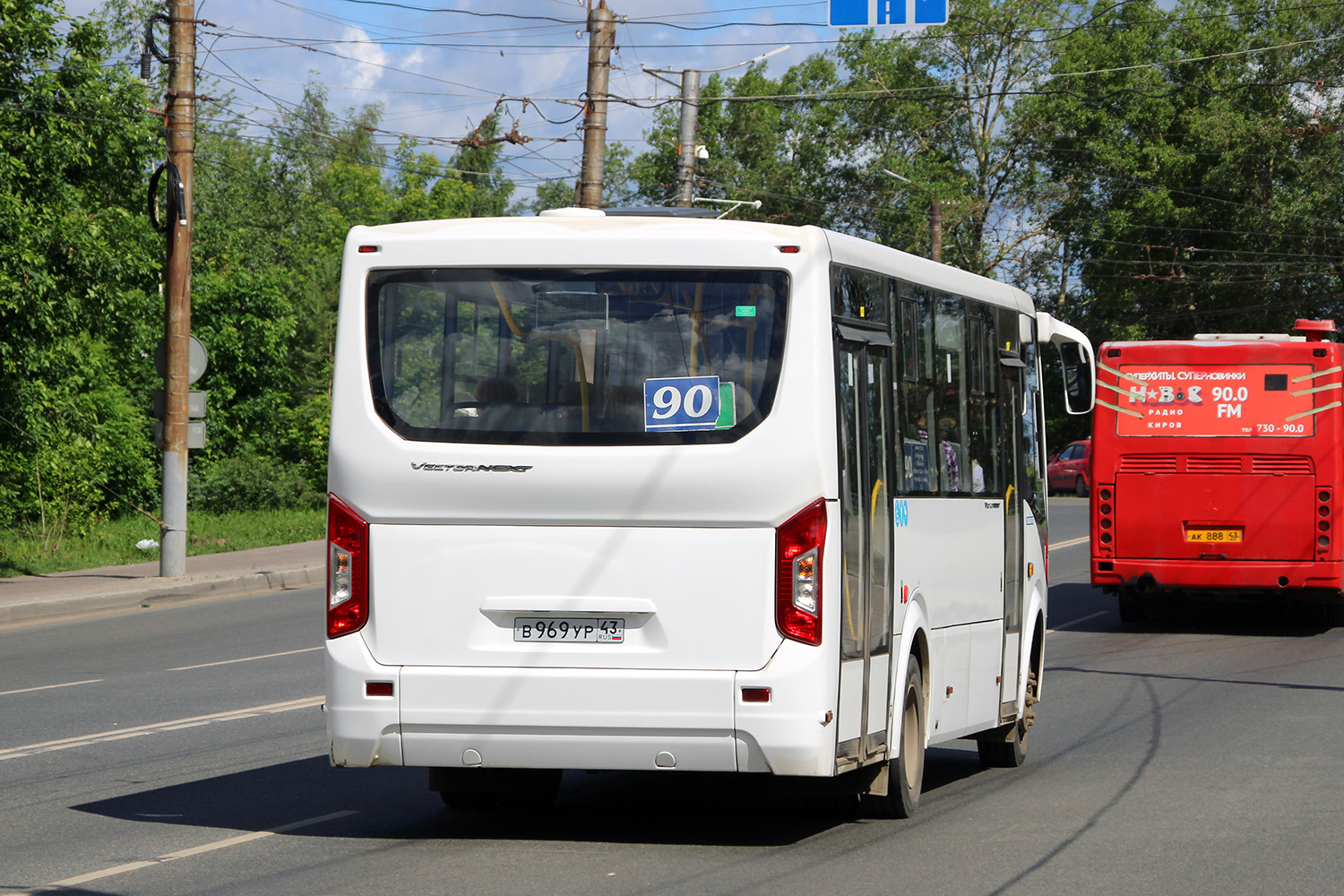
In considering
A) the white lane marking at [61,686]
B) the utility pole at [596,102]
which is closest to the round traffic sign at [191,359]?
the utility pole at [596,102]

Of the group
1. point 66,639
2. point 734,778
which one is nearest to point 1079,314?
point 66,639

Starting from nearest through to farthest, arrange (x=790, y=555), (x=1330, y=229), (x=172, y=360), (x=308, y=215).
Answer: (x=790, y=555) < (x=172, y=360) < (x=1330, y=229) < (x=308, y=215)

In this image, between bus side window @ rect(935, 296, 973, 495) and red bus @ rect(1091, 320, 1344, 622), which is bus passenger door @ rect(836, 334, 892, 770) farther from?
red bus @ rect(1091, 320, 1344, 622)

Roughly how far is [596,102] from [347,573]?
20048 millimetres

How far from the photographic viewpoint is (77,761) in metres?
10.0

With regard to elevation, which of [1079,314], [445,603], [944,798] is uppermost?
[1079,314]

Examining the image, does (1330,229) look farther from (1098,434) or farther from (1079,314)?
(1098,434)

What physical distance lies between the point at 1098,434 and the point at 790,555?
42.8ft

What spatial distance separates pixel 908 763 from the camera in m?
8.62

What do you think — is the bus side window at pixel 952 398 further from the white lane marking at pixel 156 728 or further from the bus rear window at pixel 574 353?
the white lane marking at pixel 156 728

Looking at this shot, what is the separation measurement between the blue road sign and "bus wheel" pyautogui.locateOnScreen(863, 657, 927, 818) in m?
10.3

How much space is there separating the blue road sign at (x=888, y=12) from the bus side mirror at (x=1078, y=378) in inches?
236

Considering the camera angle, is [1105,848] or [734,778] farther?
[734,778]

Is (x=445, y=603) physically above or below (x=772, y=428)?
below
